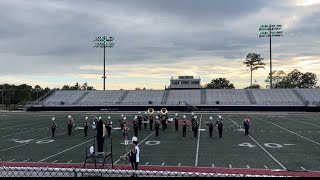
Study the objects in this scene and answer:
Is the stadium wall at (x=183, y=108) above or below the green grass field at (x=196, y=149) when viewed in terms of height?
above

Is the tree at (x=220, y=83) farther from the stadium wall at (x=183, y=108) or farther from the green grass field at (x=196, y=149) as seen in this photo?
the green grass field at (x=196, y=149)

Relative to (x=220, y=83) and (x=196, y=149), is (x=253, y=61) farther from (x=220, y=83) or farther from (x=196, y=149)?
(x=196, y=149)

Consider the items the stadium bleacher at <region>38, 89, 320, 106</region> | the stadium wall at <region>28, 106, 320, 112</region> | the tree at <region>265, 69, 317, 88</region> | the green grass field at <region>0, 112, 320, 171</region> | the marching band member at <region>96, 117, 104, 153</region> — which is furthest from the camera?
the tree at <region>265, 69, 317, 88</region>

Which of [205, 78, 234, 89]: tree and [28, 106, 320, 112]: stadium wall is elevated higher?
[205, 78, 234, 89]: tree

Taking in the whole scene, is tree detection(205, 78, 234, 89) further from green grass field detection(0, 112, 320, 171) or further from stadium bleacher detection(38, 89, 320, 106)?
green grass field detection(0, 112, 320, 171)

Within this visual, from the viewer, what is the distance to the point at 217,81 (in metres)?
127

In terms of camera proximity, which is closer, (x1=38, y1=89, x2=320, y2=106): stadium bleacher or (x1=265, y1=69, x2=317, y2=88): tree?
(x1=38, y1=89, x2=320, y2=106): stadium bleacher

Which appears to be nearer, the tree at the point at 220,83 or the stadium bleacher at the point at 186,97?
the stadium bleacher at the point at 186,97

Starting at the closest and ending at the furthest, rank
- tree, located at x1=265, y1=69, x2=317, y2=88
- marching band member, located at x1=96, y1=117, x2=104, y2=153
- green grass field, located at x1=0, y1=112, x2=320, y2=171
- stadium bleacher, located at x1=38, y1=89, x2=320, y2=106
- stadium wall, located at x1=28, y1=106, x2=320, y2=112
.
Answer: marching band member, located at x1=96, y1=117, x2=104, y2=153
green grass field, located at x1=0, y1=112, x2=320, y2=171
stadium wall, located at x1=28, y1=106, x2=320, y2=112
stadium bleacher, located at x1=38, y1=89, x2=320, y2=106
tree, located at x1=265, y1=69, x2=317, y2=88

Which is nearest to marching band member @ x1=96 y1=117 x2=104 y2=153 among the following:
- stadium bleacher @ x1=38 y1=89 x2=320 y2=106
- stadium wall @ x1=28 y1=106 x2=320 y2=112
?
stadium wall @ x1=28 y1=106 x2=320 y2=112

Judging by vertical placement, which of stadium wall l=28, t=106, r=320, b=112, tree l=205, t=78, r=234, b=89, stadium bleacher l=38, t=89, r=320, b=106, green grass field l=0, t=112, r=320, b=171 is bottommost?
green grass field l=0, t=112, r=320, b=171

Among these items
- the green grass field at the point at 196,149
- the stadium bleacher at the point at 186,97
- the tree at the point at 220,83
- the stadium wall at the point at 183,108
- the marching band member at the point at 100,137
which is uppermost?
the tree at the point at 220,83

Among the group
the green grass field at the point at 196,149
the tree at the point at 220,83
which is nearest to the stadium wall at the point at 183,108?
the green grass field at the point at 196,149

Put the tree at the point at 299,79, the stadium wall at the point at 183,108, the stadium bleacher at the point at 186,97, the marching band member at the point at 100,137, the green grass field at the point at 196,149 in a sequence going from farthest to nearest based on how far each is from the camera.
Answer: the tree at the point at 299,79 → the stadium bleacher at the point at 186,97 → the stadium wall at the point at 183,108 → the green grass field at the point at 196,149 → the marching band member at the point at 100,137
